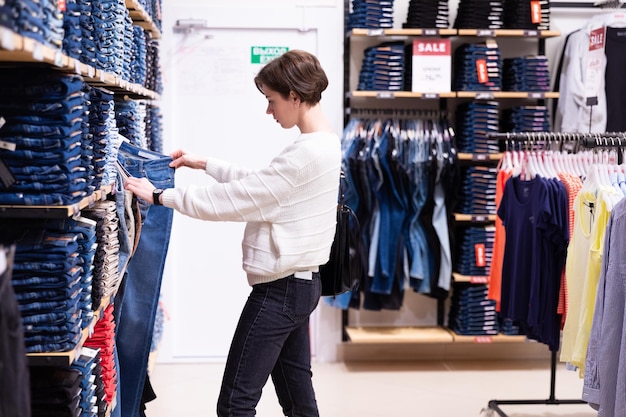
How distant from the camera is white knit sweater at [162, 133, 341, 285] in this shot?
257 cm

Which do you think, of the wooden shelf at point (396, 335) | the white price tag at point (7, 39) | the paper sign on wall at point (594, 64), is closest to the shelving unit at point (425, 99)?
the wooden shelf at point (396, 335)

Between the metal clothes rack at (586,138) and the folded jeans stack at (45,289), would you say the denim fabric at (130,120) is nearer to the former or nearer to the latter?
the folded jeans stack at (45,289)

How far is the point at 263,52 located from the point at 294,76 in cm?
282

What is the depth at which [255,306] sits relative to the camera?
8.64 ft

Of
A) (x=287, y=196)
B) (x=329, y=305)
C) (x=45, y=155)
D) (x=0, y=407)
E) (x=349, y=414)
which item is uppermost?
(x=45, y=155)

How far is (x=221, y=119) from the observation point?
534 cm

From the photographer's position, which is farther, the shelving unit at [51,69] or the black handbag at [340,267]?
the black handbag at [340,267]

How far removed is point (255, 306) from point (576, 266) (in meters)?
1.67

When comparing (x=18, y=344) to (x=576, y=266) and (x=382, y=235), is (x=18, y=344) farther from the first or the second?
(x=382, y=235)

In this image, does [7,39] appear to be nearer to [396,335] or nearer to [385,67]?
[385,67]

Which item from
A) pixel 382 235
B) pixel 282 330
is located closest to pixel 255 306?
pixel 282 330

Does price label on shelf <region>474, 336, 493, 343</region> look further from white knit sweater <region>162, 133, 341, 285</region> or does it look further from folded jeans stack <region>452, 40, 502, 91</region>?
white knit sweater <region>162, 133, 341, 285</region>

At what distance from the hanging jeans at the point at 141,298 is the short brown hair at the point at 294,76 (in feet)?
2.85

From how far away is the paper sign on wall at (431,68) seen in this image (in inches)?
200
